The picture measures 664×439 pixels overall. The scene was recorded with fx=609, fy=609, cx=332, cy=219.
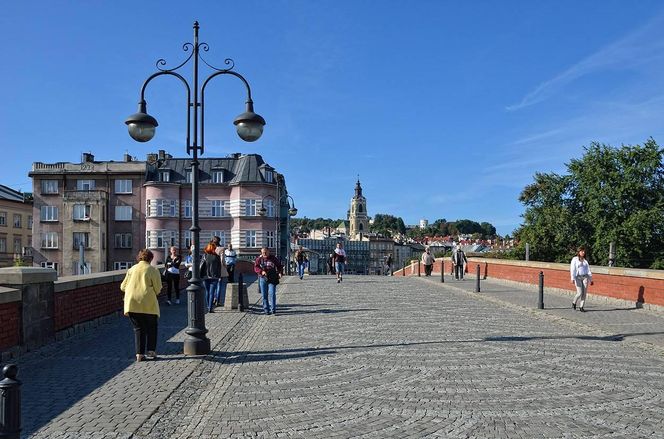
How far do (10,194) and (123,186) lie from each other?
62.4 feet

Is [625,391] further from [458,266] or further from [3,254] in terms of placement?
[3,254]

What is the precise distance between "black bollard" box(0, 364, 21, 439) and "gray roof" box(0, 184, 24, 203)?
6848cm

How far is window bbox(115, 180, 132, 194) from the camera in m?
59.5

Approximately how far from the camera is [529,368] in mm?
8391

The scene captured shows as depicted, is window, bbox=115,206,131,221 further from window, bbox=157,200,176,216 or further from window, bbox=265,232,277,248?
window, bbox=265,232,277,248

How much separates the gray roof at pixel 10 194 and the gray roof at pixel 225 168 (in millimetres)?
17856

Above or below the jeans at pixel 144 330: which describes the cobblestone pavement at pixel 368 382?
below

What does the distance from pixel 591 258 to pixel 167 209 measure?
37.9 m

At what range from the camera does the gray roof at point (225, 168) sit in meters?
59.2

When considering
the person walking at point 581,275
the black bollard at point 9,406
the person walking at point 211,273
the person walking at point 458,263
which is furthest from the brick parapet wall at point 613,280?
the black bollard at point 9,406

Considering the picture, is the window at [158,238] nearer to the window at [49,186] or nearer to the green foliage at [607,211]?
the window at [49,186]

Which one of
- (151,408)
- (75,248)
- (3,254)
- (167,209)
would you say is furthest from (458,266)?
(3,254)

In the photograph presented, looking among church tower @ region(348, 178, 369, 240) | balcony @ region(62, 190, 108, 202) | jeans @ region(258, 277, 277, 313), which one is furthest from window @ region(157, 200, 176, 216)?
church tower @ region(348, 178, 369, 240)

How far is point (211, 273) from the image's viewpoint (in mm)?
15953
